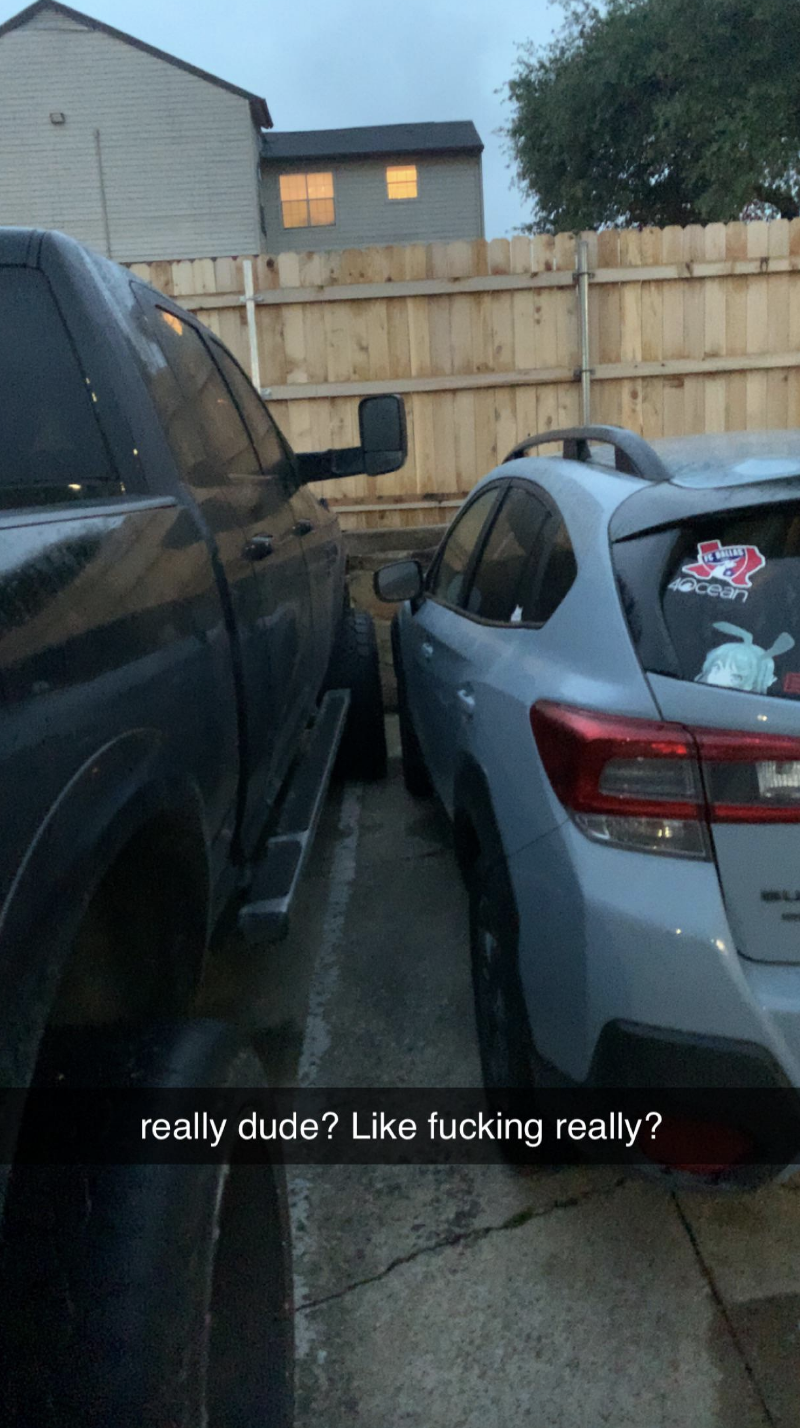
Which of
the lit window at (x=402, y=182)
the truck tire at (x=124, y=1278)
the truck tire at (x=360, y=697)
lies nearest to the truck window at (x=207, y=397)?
the truck tire at (x=124, y=1278)

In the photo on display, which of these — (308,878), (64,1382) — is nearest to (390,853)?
(308,878)

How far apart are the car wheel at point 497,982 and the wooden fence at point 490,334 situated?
6.78 metres

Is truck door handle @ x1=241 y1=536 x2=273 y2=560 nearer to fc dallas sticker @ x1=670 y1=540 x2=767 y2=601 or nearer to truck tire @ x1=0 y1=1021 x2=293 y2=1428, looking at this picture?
fc dallas sticker @ x1=670 y1=540 x2=767 y2=601

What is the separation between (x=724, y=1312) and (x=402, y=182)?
92.0 ft

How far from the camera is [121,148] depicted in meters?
22.4

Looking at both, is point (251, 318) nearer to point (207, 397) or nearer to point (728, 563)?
point (207, 397)

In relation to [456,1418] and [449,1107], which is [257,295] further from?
[456,1418]

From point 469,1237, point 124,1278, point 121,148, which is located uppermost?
point 121,148

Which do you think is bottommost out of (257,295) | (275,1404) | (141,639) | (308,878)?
(308,878)

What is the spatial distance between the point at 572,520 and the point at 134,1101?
5.14ft

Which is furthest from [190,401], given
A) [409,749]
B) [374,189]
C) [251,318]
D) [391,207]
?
[374,189]

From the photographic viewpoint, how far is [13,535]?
124 cm

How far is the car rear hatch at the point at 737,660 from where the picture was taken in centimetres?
177

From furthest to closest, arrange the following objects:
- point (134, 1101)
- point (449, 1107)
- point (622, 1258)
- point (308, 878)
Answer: point (308, 878), point (449, 1107), point (622, 1258), point (134, 1101)
